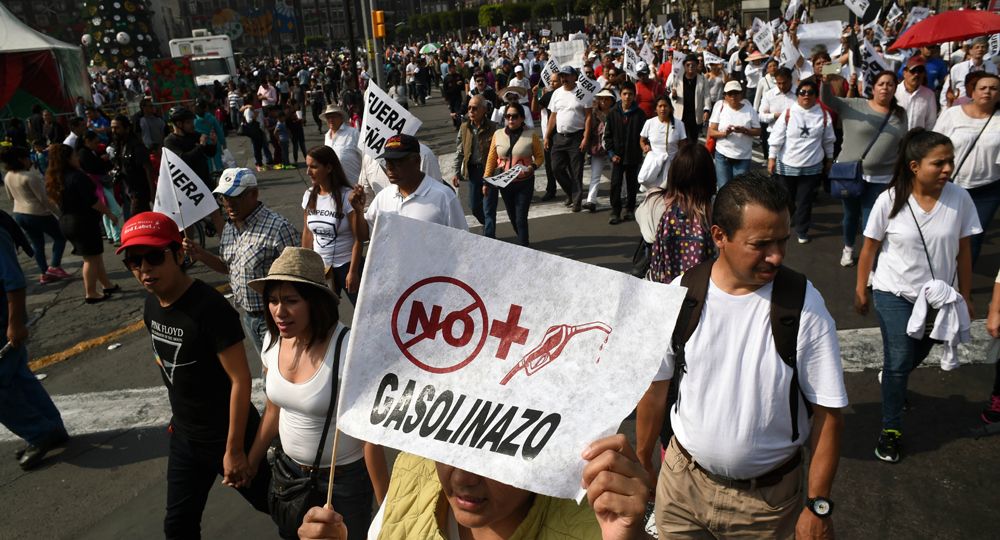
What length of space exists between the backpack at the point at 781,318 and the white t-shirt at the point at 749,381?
2cm

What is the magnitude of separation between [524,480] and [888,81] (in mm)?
6633

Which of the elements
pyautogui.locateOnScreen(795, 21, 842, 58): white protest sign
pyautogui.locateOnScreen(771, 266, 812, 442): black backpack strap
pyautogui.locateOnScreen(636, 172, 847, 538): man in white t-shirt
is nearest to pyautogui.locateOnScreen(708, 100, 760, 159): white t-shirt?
pyautogui.locateOnScreen(636, 172, 847, 538): man in white t-shirt

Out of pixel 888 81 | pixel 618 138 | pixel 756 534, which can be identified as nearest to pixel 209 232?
pixel 618 138

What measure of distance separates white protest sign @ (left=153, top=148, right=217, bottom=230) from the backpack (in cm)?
398

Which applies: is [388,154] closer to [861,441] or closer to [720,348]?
[720,348]

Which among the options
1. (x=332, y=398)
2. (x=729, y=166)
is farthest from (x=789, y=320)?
(x=729, y=166)

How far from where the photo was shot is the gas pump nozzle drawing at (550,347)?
1.54m

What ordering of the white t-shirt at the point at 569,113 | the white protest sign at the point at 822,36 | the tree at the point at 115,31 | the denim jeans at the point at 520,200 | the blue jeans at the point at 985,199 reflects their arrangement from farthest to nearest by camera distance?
the tree at the point at 115,31, the white protest sign at the point at 822,36, the white t-shirt at the point at 569,113, the denim jeans at the point at 520,200, the blue jeans at the point at 985,199

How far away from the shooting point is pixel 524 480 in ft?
5.05

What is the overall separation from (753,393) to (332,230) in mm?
3652

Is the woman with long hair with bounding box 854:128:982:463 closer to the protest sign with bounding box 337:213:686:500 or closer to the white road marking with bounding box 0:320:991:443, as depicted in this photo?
the white road marking with bounding box 0:320:991:443

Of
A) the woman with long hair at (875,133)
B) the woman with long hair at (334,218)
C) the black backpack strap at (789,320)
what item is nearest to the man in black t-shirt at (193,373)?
the woman with long hair at (334,218)

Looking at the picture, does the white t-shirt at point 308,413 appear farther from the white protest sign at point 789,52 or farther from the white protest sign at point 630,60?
the white protest sign at point 630,60

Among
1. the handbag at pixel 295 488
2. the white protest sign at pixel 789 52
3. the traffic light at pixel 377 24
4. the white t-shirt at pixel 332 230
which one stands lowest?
the handbag at pixel 295 488
